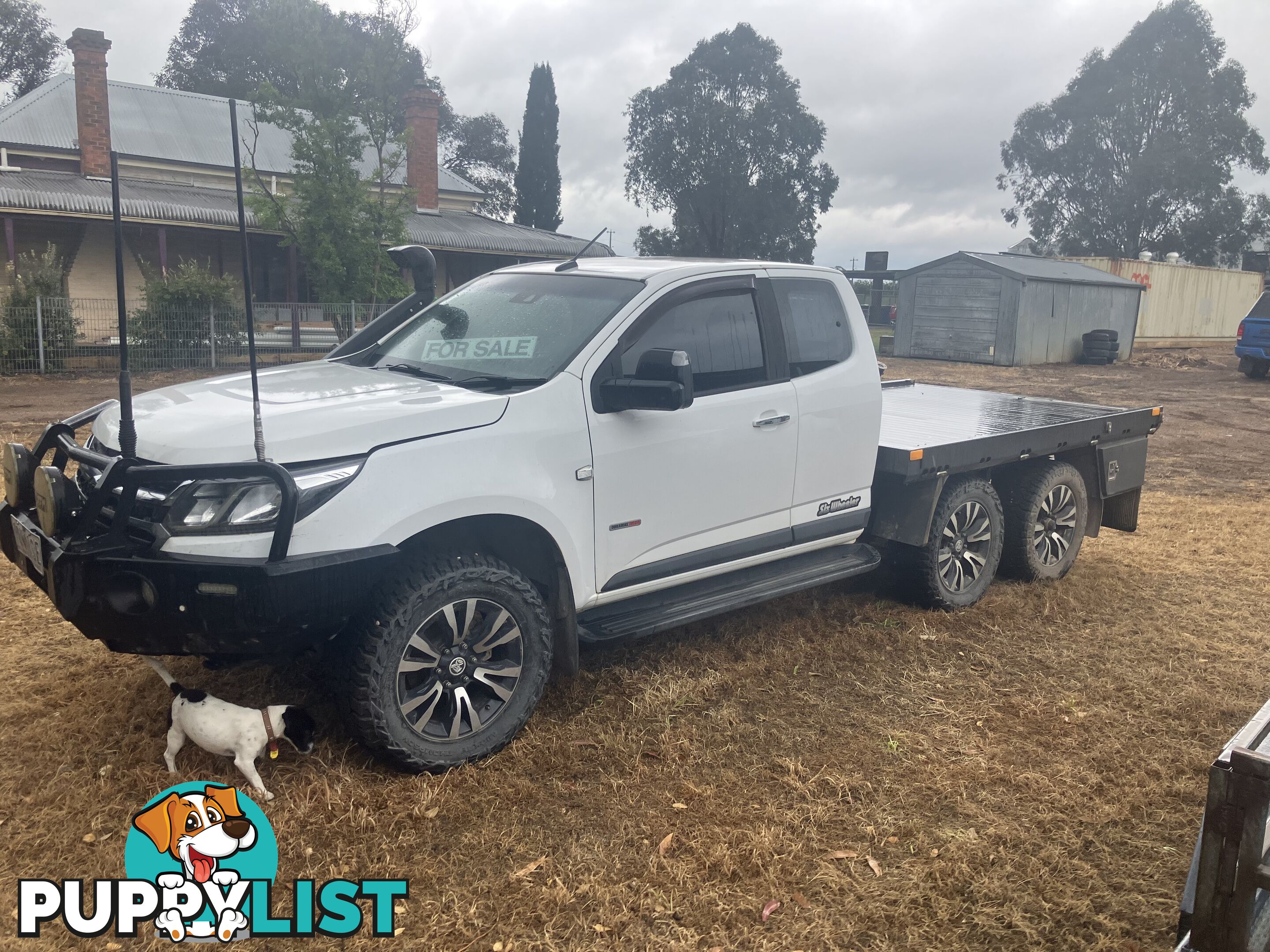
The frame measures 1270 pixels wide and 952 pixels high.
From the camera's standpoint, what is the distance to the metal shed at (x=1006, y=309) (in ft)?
86.2

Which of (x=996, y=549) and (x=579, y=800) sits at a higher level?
(x=996, y=549)

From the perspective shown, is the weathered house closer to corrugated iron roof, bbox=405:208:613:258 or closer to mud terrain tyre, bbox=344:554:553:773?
corrugated iron roof, bbox=405:208:613:258

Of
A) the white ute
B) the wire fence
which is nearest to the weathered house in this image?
the wire fence

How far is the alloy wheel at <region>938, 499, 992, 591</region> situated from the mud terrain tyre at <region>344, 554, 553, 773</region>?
2.84 m

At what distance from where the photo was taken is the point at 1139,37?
5000 centimetres

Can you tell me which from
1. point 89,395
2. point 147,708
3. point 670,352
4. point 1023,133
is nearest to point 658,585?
point 670,352

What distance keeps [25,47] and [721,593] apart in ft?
165

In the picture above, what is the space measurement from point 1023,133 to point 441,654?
56.8 m

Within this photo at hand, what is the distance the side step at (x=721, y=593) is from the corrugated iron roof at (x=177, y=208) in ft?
61.9

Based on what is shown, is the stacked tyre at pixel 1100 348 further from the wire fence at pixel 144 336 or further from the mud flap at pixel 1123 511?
the mud flap at pixel 1123 511

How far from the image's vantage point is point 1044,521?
6473mm

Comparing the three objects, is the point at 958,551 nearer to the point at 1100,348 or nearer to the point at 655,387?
the point at 655,387

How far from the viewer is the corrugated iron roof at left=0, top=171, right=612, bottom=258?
22031 mm

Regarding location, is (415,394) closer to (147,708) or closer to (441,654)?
(441,654)
